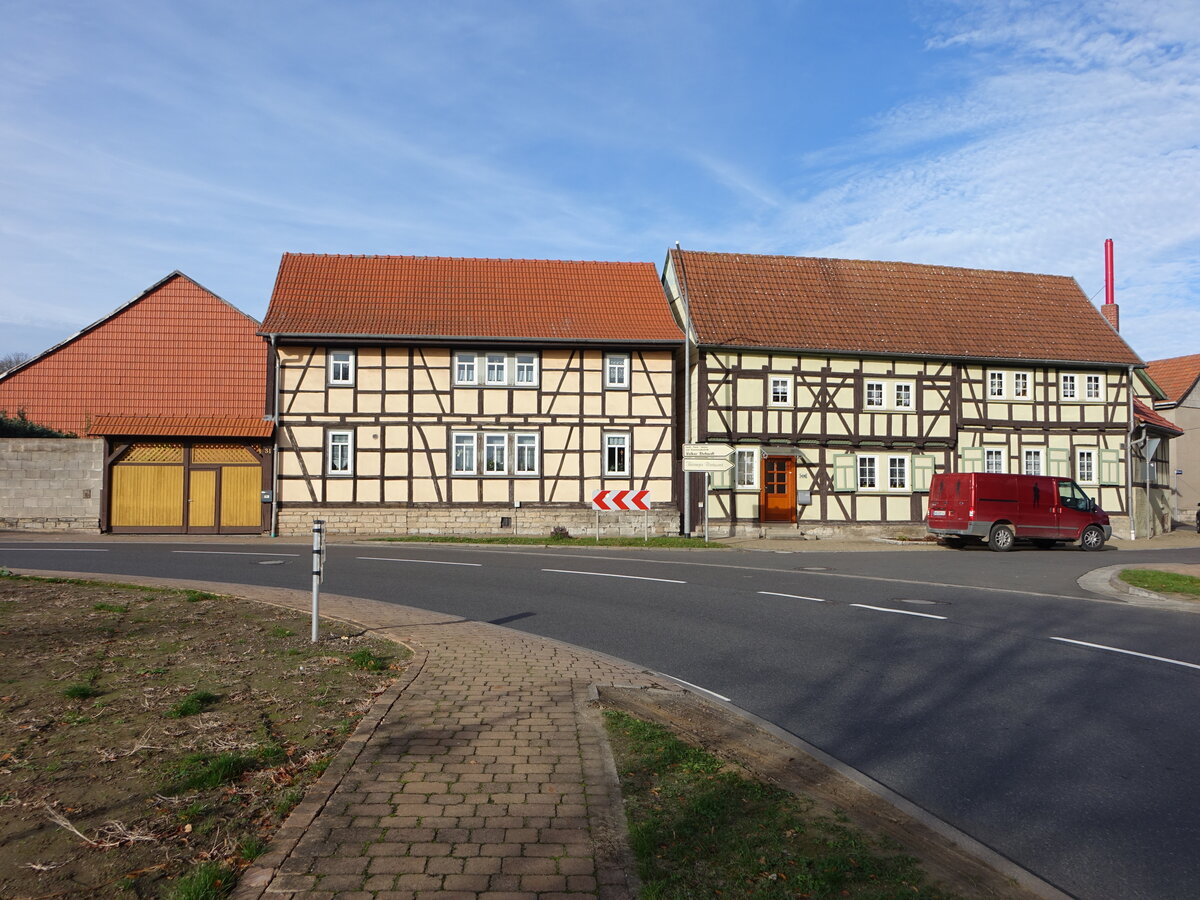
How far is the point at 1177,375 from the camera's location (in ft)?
153

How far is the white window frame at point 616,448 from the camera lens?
28391mm

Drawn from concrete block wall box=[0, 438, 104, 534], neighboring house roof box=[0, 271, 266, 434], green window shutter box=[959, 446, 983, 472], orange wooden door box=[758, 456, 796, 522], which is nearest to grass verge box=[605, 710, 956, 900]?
orange wooden door box=[758, 456, 796, 522]

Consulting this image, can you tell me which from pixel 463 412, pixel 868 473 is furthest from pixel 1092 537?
pixel 463 412

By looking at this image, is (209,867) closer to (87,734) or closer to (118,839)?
(118,839)

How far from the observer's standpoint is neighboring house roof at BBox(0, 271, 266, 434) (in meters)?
30.7

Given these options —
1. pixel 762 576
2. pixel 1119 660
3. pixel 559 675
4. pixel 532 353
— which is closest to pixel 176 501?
pixel 532 353

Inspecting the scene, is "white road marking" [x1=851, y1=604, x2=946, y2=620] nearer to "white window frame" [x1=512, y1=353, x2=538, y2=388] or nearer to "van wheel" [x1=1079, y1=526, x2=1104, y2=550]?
"van wheel" [x1=1079, y1=526, x2=1104, y2=550]

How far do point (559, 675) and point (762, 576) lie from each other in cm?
926

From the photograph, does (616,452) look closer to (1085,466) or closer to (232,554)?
(232,554)

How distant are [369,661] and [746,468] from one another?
22.2 metres

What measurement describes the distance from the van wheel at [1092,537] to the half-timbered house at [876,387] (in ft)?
16.8

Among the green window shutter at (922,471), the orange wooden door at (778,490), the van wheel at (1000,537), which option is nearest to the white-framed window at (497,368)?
the orange wooden door at (778,490)

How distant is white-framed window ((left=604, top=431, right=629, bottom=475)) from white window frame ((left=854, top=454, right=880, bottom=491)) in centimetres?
721

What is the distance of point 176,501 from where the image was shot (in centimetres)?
2712
